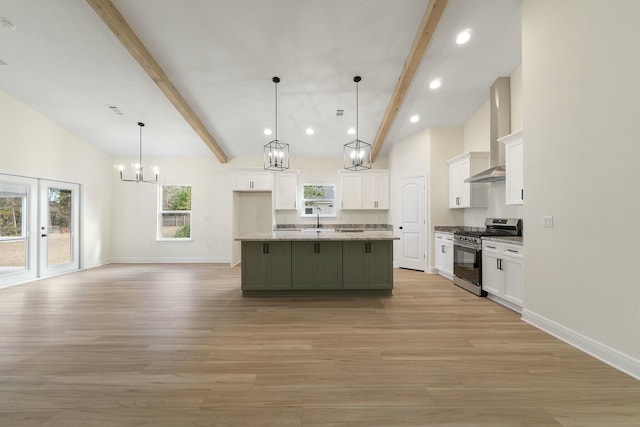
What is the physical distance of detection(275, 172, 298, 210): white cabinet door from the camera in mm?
6941

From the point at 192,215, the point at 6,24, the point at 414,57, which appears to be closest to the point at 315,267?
the point at 414,57

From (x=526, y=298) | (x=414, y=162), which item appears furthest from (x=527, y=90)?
(x=414, y=162)

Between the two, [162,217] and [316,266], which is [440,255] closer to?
[316,266]

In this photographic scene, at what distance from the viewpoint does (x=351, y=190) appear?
6.91 metres

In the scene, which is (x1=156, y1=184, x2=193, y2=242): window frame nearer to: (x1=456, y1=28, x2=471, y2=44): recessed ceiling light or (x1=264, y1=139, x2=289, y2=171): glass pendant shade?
(x1=264, y1=139, x2=289, y2=171): glass pendant shade

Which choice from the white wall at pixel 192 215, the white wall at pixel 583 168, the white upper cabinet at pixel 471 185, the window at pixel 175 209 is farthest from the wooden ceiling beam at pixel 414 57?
the window at pixel 175 209

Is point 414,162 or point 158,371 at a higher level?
point 414,162

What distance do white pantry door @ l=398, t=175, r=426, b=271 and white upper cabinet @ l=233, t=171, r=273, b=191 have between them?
3.20 meters

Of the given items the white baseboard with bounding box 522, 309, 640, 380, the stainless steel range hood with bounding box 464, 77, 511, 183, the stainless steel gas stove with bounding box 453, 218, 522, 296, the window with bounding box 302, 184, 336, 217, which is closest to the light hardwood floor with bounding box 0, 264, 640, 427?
the white baseboard with bounding box 522, 309, 640, 380

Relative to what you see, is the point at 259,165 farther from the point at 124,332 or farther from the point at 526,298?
the point at 526,298

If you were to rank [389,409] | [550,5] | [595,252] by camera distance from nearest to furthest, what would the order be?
1. [389,409]
2. [595,252]
3. [550,5]

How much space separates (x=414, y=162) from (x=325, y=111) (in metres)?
2.26

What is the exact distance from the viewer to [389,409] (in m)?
1.69

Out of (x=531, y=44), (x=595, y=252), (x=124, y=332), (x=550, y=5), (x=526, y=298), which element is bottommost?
(x=124, y=332)
